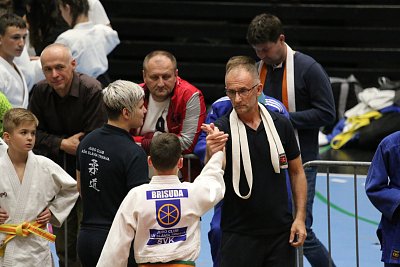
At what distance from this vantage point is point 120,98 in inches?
230

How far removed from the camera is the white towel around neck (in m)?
5.81

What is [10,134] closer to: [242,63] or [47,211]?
[47,211]

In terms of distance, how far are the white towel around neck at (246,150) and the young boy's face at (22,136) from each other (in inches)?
51.2

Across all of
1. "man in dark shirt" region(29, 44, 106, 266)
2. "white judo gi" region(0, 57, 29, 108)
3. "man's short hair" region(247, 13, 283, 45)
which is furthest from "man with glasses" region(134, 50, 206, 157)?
"white judo gi" region(0, 57, 29, 108)

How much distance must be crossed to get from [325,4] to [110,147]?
867 cm

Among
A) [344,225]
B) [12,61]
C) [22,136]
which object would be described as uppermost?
[12,61]

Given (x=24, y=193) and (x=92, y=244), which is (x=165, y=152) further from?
(x=24, y=193)

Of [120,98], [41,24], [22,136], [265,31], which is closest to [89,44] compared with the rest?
[41,24]

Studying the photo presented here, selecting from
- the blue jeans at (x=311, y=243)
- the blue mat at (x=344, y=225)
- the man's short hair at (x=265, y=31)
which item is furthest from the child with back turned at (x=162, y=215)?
the blue mat at (x=344, y=225)

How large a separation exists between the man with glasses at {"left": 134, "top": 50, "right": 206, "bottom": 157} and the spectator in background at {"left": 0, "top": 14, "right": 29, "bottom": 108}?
139 cm

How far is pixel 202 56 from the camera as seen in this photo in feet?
47.2

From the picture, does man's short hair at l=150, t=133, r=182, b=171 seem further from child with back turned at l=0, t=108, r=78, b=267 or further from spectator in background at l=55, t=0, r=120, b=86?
spectator in background at l=55, t=0, r=120, b=86

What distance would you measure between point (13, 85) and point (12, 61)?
0.98ft

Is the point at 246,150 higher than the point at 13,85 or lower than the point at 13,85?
lower
